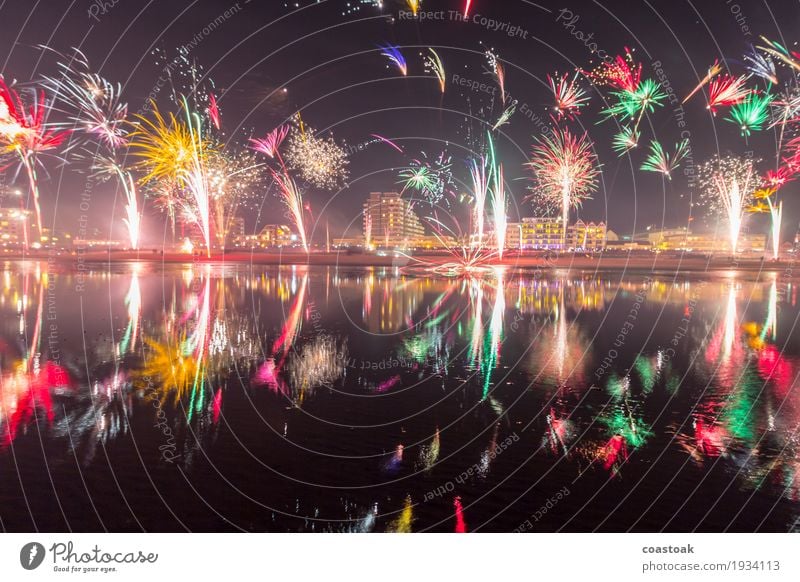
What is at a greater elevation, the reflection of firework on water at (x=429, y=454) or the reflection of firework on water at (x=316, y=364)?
the reflection of firework on water at (x=316, y=364)

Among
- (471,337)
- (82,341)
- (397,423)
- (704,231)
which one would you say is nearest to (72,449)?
(397,423)

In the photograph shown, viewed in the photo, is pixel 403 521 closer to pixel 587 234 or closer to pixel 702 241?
pixel 587 234

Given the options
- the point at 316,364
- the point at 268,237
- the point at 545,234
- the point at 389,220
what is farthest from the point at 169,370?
the point at 268,237

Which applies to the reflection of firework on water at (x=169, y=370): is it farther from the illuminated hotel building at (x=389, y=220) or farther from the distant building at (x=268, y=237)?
the distant building at (x=268, y=237)

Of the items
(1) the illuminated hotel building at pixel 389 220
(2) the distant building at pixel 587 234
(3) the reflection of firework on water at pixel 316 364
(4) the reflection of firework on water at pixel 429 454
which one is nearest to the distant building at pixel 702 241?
(2) the distant building at pixel 587 234

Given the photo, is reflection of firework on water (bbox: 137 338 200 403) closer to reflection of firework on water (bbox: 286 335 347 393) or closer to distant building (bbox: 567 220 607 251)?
reflection of firework on water (bbox: 286 335 347 393)
